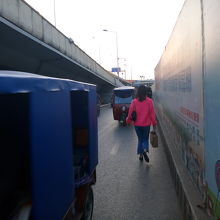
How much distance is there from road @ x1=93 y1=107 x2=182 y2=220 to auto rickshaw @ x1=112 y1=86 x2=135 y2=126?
784cm

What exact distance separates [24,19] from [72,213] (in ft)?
35.1

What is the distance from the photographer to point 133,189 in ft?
17.2

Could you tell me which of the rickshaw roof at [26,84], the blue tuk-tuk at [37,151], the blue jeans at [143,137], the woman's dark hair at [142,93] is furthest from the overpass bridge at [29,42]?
the rickshaw roof at [26,84]

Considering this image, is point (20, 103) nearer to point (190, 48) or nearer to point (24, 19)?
point (190, 48)

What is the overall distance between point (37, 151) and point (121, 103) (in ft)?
49.8

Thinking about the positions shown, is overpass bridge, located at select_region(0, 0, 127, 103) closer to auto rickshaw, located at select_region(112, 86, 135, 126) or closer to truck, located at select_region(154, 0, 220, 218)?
auto rickshaw, located at select_region(112, 86, 135, 126)

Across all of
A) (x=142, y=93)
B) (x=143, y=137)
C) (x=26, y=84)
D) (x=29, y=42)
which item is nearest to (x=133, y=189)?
(x=143, y=137)

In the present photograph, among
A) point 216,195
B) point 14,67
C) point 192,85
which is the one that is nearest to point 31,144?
point 216,195

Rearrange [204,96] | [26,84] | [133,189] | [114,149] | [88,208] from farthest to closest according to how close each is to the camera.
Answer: [114,149], [133,189], [88,208], [204,96], [26,84]

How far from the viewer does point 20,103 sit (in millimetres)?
2775

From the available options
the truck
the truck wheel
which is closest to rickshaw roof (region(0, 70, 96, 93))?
the truck

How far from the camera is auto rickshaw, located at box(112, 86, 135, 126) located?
53.3 feet

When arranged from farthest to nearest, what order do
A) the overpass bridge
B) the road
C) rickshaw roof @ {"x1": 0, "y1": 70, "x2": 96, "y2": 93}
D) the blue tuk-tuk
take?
the overpass bridge
the road
the blue tuk-tuk
rickshaw roof @ {"x1": 0, "y1": 70, "x2": 96, "y2": 93}

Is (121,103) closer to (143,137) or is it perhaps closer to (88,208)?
(143,137)
